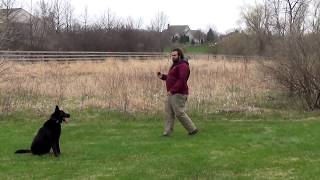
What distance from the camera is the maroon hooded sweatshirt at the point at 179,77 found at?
39.8 feet

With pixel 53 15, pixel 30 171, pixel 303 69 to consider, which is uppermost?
pixel 53 15

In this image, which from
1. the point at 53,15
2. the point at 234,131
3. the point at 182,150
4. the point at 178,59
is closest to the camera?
the point at 182,150

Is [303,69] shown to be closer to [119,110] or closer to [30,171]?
[119,110]

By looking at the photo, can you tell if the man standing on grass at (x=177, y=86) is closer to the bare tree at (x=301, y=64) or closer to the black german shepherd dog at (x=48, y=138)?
the black german shepherd dog at (x=48, y=138)

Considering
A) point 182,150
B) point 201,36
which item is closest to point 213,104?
point 182,150

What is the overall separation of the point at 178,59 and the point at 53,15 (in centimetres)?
7000

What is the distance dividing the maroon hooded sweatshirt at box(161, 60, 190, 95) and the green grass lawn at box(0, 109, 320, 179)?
1123mm

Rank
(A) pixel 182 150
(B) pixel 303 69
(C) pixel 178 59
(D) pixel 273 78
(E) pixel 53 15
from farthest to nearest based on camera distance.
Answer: (E) pixel 53 15 < (D) pixel 273 78 < (B) pixel 303 69 < (C) pixel 178 59 < (A) pixel 182 150

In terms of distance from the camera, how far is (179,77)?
12.2 meters

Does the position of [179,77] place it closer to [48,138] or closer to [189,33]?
[48,138]

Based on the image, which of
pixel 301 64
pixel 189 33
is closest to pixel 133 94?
pixel 301 64

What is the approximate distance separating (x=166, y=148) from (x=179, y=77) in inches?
75.0

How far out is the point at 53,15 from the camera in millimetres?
79438

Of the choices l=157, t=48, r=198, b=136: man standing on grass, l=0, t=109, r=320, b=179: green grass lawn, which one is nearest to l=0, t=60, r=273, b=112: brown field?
l=0, t=109, r=320, b=179: green grass lawn
